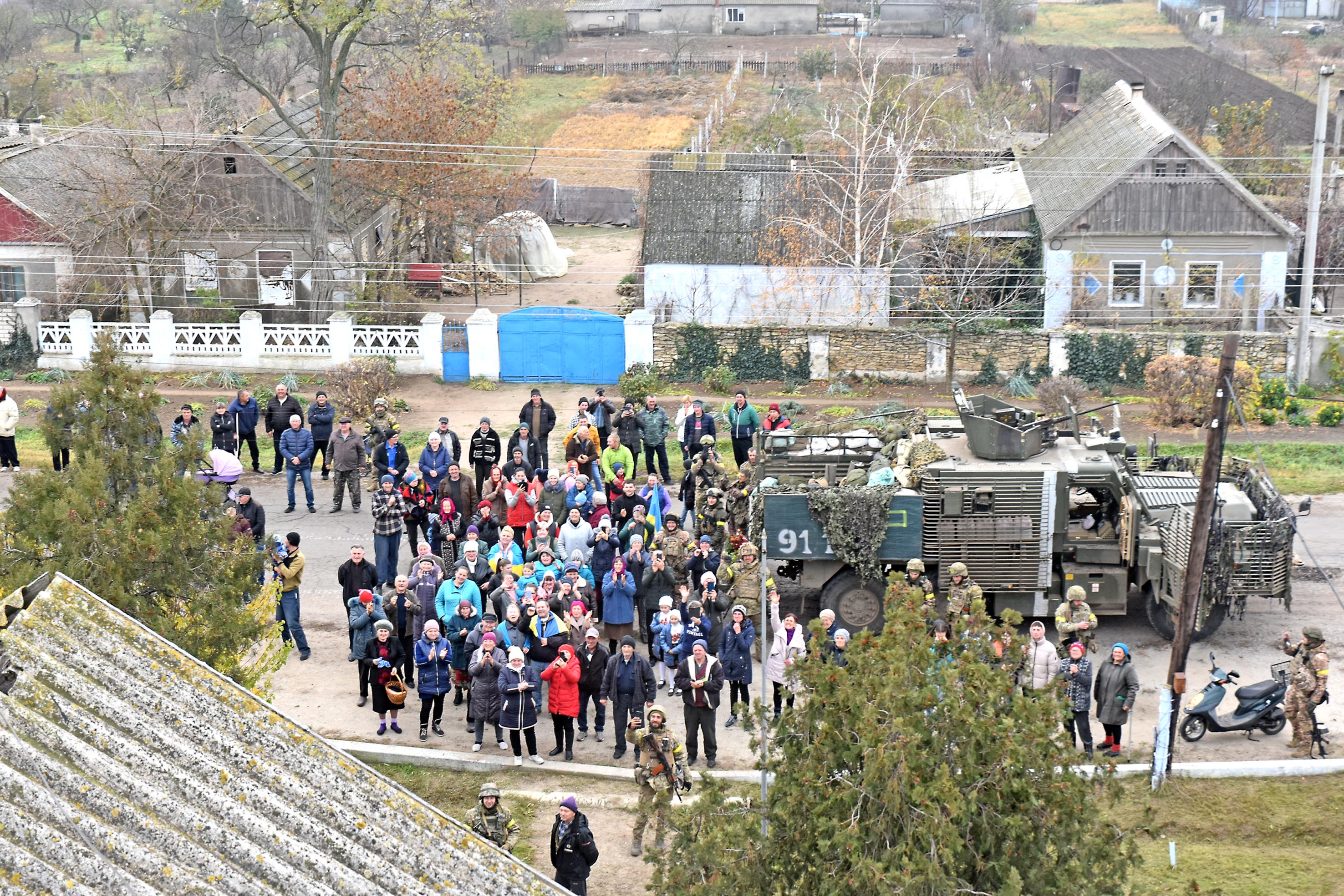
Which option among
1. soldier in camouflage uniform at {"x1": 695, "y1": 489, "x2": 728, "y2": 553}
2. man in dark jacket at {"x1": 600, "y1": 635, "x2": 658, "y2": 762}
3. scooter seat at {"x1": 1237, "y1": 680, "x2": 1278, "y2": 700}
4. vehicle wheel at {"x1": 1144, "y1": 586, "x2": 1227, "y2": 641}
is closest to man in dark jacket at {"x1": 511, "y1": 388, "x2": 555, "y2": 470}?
soldier in camouflage uniform at {"x1": 695, "y1": 489, "x2": 728, "y2": 553}

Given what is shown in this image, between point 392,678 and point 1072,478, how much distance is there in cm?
796

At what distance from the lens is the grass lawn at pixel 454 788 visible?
13453 millimetres

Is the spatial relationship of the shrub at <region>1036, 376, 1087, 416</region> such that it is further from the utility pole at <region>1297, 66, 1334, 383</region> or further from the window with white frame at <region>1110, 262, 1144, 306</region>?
the window with white frame at <region>1110, 262, 1144, 306</region>

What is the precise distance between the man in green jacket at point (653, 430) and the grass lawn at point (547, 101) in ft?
101

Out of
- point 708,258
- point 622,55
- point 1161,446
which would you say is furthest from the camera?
point 622,55

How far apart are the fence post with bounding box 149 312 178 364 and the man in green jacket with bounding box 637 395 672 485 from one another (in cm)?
1365

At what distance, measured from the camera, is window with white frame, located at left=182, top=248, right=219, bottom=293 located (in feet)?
115

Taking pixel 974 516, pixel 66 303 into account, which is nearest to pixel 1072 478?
pixel 974 516

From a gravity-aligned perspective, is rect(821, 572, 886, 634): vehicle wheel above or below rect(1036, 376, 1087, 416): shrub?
below

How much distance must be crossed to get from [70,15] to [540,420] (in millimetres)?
77883

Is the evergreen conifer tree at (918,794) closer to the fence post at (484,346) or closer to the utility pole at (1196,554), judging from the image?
the utility pole at (1196,554)

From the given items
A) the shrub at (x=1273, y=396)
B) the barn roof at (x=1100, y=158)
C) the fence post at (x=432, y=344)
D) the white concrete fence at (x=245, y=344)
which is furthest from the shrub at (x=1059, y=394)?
the white concrete fence at (x=245, y=344)

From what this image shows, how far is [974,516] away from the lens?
16688 millimetres

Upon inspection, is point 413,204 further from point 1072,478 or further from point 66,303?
point 1072,478
